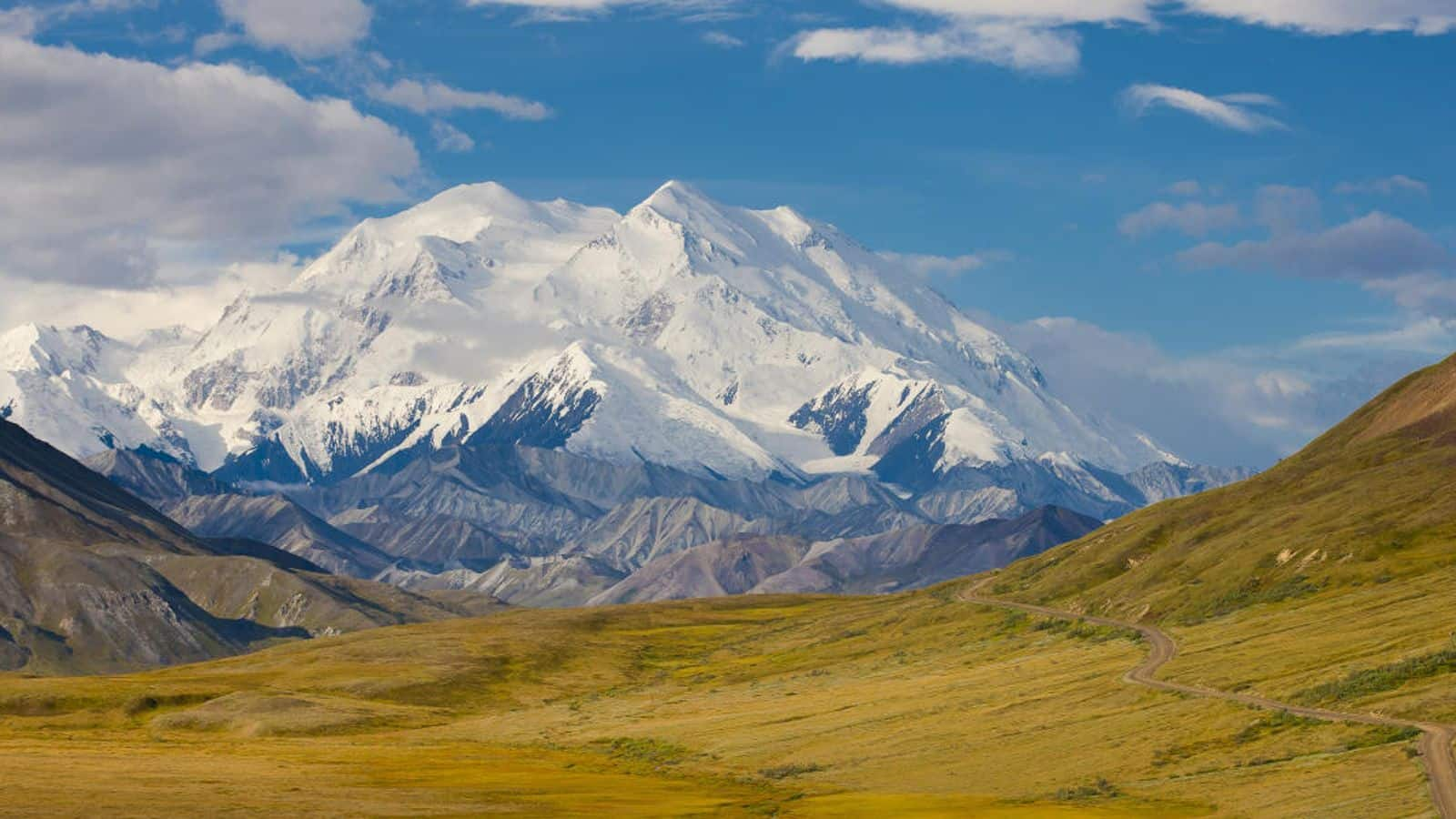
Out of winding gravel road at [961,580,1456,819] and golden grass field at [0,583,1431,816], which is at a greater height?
winding gravel road at [961,580,1456,819]

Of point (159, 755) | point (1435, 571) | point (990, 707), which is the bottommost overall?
point (159, 755)

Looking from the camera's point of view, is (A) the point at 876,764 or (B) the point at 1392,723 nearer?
(B) the point at 1392,723

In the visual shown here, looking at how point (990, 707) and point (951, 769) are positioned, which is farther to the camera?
point (990, 707)

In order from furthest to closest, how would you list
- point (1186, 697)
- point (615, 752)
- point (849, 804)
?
point (615, 752), point (1186, 697), point (849, 804)

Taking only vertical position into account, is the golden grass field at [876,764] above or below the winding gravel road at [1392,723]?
below

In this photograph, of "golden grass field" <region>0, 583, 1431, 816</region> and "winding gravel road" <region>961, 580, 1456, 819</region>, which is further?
"golden grass field" <region>0, 583, 1431, 816</region>

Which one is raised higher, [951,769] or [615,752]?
[951,769]

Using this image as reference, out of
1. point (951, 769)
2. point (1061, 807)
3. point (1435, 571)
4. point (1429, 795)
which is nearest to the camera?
point (1429, 795)

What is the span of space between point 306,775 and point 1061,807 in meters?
59.3

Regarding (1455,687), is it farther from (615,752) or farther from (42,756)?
(42,756)

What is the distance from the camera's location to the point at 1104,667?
181625 mm

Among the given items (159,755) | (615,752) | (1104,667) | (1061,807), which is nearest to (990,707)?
(1104,667)

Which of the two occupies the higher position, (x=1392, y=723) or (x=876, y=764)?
(x=1392, y=723)

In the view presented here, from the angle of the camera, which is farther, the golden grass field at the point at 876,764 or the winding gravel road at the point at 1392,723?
the golden grass field at the point at 876,764
